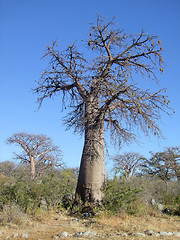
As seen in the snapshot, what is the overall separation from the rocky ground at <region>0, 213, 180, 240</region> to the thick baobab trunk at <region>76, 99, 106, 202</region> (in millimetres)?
676

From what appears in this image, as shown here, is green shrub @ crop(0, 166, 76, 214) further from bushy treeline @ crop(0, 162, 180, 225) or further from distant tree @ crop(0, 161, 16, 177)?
distant tree @ crop(0, 161, 16, 177)

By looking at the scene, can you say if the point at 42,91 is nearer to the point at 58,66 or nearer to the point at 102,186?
the point at 58,66

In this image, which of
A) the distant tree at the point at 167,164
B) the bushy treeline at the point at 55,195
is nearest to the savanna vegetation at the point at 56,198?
the bushy treeline at the point at 55,195

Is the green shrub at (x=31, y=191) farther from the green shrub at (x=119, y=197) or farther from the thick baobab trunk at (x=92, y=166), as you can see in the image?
the green shrub at (x=119, y=197)

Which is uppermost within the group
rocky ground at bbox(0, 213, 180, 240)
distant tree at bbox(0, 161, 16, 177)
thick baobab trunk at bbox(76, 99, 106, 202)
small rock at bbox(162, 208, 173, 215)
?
distant tree at bbox(0, 161, 16, 177)

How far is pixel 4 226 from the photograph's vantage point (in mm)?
4695

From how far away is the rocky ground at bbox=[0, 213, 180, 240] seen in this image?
165 inches

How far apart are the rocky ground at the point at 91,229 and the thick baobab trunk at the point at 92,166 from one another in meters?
0.68

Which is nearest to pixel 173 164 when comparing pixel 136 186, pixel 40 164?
pixel 40 164

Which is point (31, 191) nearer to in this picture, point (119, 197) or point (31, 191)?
point (31, 191)

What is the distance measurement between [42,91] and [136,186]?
4.06 meters

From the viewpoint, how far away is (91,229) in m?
4.73

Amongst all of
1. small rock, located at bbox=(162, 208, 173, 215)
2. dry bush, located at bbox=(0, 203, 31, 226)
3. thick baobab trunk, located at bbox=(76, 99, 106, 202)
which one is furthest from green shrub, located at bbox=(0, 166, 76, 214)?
small rock, located at bbox=(162, 208, 173, 215)

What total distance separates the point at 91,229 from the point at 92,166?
75.7 inches
